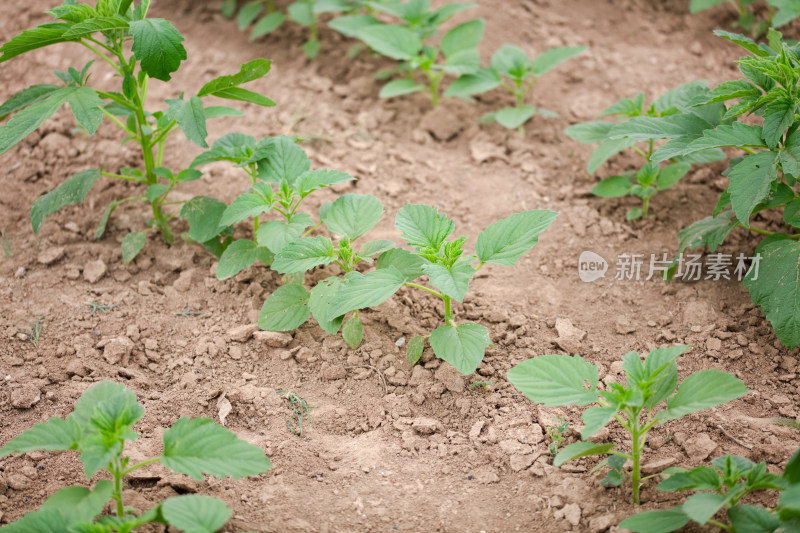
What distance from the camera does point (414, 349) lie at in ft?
9.77

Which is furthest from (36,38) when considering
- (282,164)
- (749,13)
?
(749,13)

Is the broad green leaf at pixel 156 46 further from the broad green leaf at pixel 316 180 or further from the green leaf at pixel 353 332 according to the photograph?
the green leaf at pixel 353 332

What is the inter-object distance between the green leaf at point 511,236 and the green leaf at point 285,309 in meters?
0.81

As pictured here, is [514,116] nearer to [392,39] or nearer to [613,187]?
[613,187]

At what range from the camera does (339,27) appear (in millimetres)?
4383

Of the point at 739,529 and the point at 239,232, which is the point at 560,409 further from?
the point at 239,232

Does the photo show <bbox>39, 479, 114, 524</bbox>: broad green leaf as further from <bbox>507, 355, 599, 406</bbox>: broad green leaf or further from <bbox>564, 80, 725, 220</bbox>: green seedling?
<bbox>564, 80, 725, 220</bbox>: green seedling

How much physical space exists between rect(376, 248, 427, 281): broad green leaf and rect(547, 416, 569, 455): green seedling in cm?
81

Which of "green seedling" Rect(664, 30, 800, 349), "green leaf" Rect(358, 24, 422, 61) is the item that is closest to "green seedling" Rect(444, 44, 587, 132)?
"green leaf" Rect(358, 24, 422, 61)

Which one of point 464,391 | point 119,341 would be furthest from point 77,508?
point 464,391

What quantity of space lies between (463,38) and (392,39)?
1.51 feet

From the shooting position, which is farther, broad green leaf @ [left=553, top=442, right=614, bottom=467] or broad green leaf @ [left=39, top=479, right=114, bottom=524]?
broad green leaf @ [left=553, top=442, right=614, bottom=467]

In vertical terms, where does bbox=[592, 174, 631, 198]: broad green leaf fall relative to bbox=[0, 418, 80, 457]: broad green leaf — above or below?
below

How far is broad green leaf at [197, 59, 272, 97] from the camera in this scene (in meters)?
3.13
